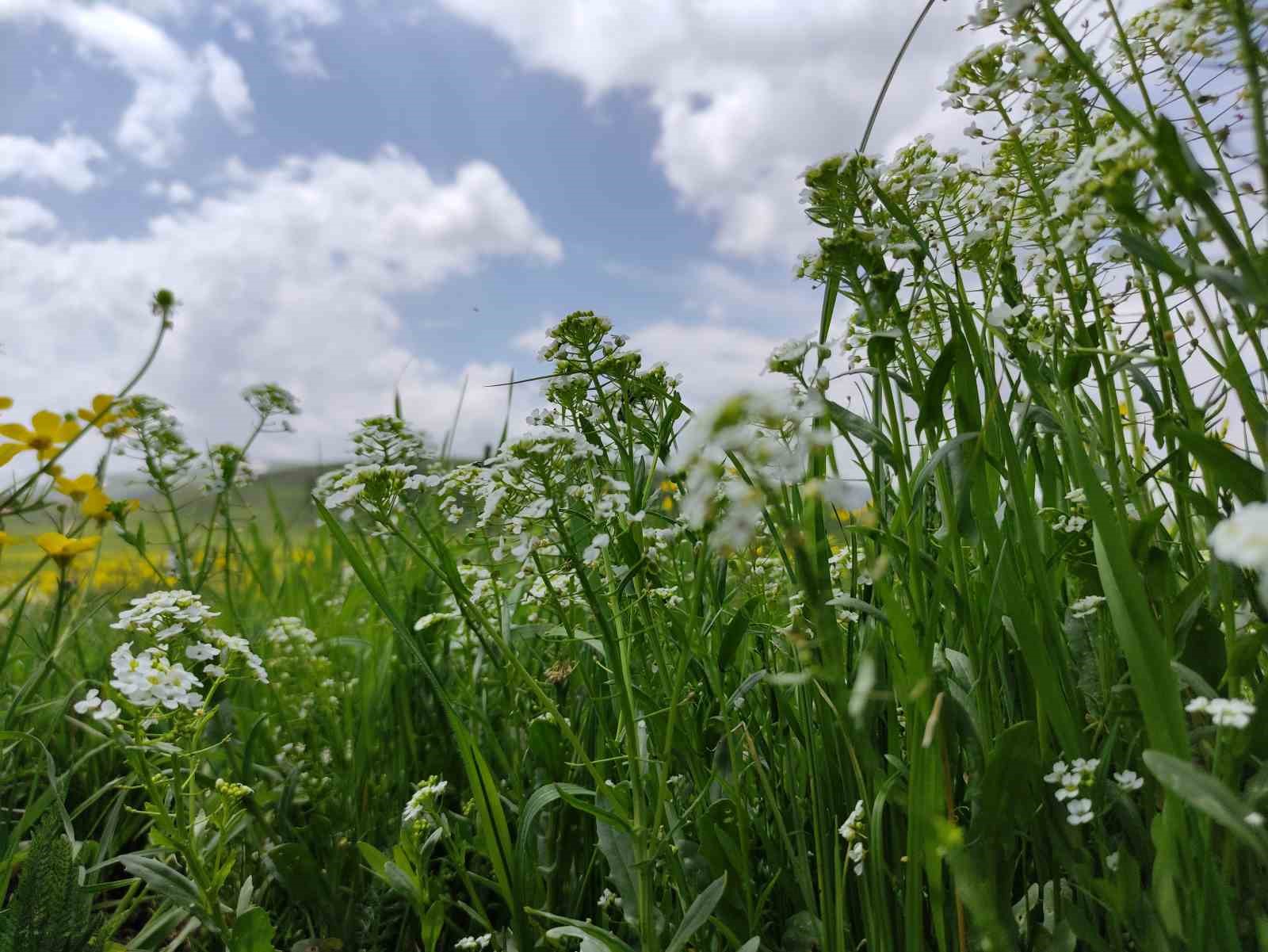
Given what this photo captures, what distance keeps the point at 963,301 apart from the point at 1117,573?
0.50 m

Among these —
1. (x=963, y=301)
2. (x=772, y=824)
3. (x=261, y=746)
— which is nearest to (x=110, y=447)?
(x=261, y=746)


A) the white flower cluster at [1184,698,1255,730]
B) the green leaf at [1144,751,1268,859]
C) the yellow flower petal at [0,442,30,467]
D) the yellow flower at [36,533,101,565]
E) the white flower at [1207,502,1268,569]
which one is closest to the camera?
the white flower at [1207,502,1268,569]

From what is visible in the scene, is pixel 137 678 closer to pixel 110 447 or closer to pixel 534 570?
pixel 534 570

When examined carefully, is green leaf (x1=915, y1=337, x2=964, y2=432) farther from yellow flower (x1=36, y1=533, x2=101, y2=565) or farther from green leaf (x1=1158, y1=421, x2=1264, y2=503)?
yellow flower (x1=36, y1=533, x2=101, y2=565)

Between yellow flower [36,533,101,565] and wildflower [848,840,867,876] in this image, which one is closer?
wildflower [848,840,867,876]

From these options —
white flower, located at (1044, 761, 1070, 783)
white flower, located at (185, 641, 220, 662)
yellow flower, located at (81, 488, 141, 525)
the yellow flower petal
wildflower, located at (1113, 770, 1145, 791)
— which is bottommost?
wildflower, located at (1113, 770, 1145, 791)

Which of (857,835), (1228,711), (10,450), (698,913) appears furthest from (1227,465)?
(10,450)

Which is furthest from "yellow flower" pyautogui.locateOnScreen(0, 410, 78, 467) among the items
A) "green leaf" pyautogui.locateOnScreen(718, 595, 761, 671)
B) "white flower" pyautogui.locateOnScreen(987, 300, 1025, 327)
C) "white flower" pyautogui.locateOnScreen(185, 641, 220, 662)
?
"white flower" pyautogui.locateOnScreen(987, 300, 1025, 327)

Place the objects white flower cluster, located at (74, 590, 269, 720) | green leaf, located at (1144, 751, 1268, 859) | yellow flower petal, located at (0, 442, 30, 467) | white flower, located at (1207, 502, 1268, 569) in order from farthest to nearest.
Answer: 1. yellow flower petal, located at (0, 442, 30, 467)
2. white flower cluster, located at (74, 590, 269, 720)
3. green leaf, located at (1144, 751, 1268, 859)
4. white flower, located at (1207, 502, 1268, 569)

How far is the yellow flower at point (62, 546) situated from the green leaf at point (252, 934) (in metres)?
1.26

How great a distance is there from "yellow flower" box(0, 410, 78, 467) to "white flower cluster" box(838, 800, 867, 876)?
2392 millimetres

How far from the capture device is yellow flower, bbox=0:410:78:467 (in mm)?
2549

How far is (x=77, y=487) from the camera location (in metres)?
2.55

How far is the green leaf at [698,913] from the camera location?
1.30 meters
